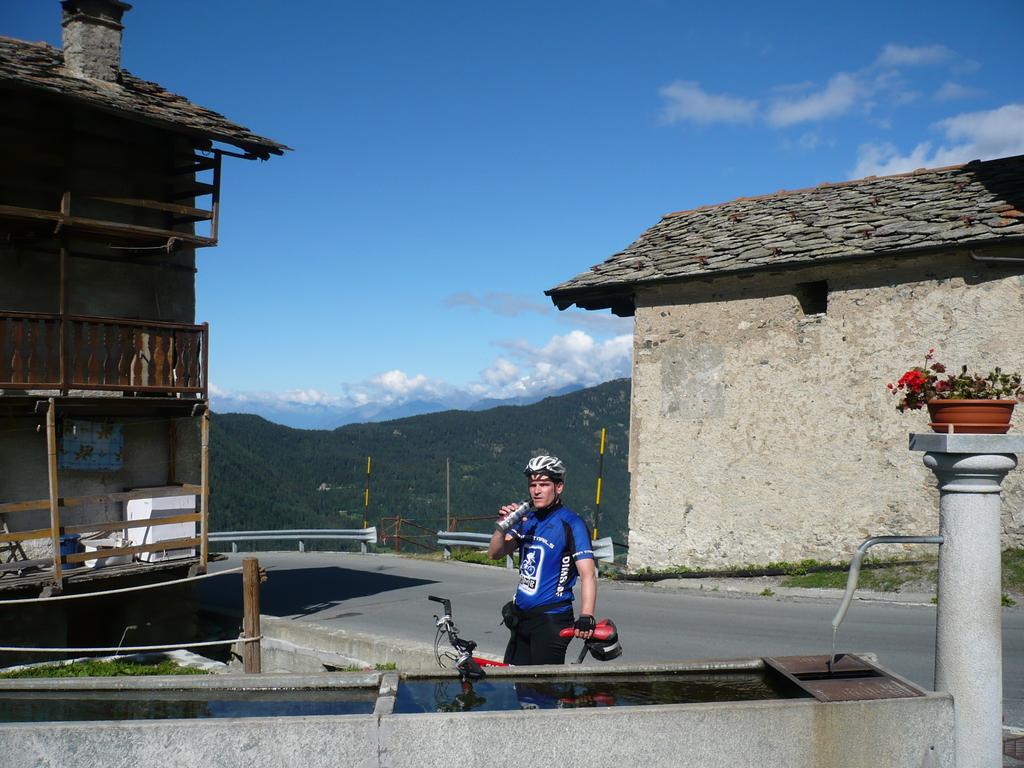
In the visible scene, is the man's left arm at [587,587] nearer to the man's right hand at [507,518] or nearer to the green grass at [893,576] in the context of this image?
the man's right hand at [507,518]

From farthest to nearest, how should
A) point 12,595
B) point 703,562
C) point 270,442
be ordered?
point 270,442 → point 703,562 → point 12,595

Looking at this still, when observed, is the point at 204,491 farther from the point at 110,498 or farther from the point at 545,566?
the point at 545,566

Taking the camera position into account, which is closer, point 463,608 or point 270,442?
point 463,608

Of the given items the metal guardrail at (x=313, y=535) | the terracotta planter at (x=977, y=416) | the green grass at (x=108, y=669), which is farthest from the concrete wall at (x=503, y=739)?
the metal guardrail at (x=313, y=535)

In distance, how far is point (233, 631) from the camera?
46.8 ft

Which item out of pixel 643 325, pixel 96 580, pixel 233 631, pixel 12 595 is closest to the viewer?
pixel 12 595

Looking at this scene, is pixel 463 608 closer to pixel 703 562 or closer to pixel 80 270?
pixel 703 562

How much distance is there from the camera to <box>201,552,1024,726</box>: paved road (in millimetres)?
9391

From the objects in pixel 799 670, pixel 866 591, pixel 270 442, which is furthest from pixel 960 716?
pixel 270 442

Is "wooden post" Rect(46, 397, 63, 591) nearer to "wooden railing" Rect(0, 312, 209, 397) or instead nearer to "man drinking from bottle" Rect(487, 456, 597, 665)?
"wooden railing" Rect(0, 312, 209, 397)

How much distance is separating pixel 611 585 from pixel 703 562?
164 centimetres

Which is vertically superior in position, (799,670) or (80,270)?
(80,270)

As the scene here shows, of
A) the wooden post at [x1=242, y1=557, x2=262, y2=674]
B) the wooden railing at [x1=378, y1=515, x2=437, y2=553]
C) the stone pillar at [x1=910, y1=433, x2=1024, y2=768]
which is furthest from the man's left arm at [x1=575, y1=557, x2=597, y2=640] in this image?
the wooden railing at [x1=378, y1=515, x2=437, y2=553]

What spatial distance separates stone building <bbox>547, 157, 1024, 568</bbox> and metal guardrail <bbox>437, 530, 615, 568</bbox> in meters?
0.65
